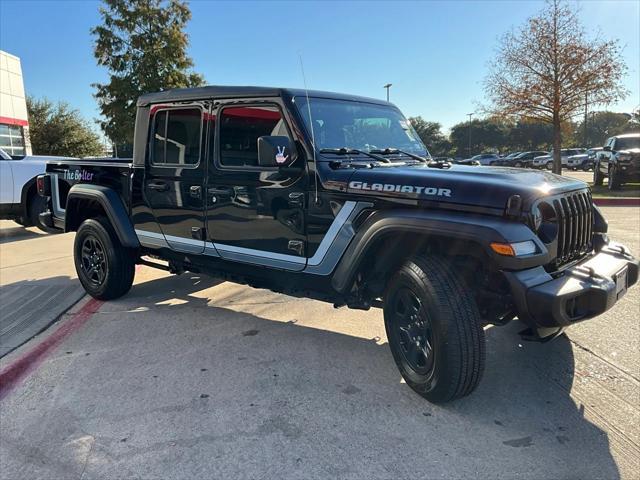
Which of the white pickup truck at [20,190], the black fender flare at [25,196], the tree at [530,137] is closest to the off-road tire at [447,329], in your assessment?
the white pickup truck at [20,190]

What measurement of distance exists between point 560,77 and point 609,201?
6.60 m

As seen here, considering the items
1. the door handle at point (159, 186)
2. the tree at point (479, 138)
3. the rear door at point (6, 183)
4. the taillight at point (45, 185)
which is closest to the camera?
the door handle at point (159, 186)

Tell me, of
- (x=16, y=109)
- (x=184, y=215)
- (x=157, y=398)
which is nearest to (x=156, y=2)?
(x=16, y=109)

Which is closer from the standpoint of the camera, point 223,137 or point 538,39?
point 223,137

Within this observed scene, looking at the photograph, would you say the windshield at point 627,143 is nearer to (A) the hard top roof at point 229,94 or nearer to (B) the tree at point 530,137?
(A) the hard top roof at point 229,94

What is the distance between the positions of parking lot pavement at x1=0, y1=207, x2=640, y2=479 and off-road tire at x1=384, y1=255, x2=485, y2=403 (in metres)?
0.17

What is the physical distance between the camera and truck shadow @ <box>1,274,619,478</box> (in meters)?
2.44

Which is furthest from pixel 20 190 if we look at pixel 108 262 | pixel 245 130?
pixel 245 130

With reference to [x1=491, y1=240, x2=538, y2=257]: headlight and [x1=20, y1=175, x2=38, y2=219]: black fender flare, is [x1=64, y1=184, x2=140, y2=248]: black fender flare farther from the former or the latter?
[x1=20, y1=175, x2=38, y2=219]: black fender flare

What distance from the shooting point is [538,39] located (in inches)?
701

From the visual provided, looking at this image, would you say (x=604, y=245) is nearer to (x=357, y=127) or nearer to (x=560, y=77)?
(x=357, y=127)

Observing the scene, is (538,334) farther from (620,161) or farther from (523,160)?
(523,160)

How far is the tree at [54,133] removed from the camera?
33062 mm

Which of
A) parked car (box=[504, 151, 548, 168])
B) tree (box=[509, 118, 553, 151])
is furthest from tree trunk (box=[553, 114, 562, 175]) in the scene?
tree (box=[509, 118, 553, 151])
